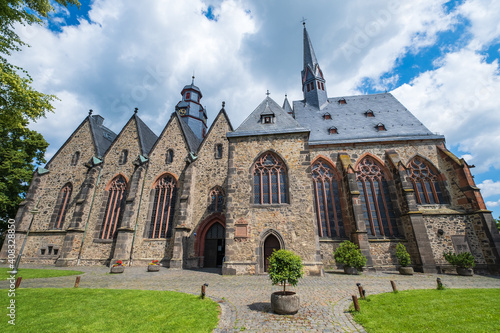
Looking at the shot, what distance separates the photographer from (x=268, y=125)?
15.0 metres

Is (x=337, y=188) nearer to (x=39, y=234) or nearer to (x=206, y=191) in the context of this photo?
(x=206, y=191)

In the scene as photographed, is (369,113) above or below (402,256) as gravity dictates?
above

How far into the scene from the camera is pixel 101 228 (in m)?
17.4

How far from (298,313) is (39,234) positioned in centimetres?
2245

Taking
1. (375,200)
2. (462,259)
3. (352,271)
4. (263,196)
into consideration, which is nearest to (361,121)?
(375,200)

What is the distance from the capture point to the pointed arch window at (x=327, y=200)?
15016mm

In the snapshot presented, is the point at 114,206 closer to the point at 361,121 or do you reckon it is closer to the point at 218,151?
the point at 218,151

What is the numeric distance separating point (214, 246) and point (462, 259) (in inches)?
606

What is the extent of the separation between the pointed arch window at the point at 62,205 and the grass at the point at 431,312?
22.9 m

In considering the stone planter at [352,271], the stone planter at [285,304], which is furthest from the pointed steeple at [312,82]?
the stone planter at [285,304]

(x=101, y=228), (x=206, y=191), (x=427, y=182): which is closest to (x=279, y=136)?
(x=206, y=191)

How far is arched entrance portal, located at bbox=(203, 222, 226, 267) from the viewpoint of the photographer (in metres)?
16.2

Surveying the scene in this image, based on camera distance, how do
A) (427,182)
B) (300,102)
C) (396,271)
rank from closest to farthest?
(396,271), (427,182), (300,102)

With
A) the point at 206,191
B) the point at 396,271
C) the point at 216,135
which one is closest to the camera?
the point at 396,271
